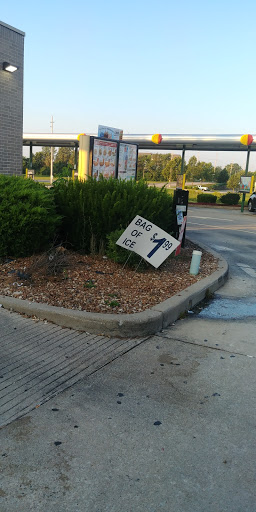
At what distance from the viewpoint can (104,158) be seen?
438 inches

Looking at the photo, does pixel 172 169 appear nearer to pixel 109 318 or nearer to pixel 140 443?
pixel 109 318

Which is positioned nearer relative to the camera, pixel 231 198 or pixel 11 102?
pixel 11 102

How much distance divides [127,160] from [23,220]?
645 cm

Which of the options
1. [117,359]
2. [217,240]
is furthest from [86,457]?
[217,240]

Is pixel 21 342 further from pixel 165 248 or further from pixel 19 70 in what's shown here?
pixel 19 70

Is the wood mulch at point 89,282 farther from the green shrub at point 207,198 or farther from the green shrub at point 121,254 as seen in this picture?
the green shrub at point 207,198

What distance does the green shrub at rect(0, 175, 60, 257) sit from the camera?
670cm

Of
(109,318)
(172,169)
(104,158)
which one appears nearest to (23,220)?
(109,318)

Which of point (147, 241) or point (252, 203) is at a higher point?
point (147, 241)

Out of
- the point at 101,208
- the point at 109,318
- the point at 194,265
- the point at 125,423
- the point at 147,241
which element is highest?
the point at 101,208

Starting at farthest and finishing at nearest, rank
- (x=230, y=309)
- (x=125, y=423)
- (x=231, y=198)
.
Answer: (x=231, y=198) → (x=230, y=309) → (x=125, y=423)

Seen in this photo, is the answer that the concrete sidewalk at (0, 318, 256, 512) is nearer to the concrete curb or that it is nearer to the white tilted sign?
the concrete curb

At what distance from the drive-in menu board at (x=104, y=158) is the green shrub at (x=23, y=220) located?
342cm

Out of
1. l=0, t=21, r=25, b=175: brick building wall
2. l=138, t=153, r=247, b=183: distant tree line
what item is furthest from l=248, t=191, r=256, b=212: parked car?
l=138, t=153, r=247, b=183: distant tree line
